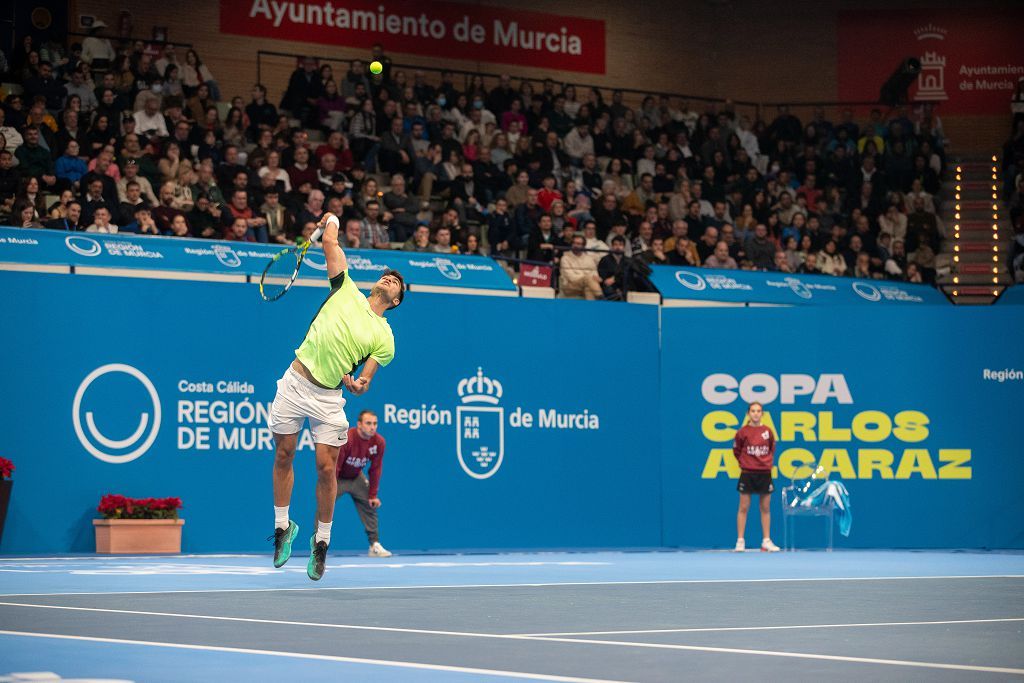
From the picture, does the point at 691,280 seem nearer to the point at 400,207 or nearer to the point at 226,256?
the point at 400,207

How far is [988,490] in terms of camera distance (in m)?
20.4

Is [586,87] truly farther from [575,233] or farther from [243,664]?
[243,664]

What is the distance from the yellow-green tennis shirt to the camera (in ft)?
36.7

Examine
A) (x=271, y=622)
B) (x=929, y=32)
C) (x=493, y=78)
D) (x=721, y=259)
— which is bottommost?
(x=271, y=622)

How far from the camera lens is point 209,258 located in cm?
1781

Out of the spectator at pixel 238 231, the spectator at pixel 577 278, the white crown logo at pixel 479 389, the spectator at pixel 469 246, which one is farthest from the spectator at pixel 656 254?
the spectator at pixel 238 231

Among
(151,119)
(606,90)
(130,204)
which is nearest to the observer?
(130,204)

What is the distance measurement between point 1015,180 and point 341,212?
14308mm

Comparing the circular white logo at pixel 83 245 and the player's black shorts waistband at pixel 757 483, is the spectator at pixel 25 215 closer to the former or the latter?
the circular white logo at pixel 83 245

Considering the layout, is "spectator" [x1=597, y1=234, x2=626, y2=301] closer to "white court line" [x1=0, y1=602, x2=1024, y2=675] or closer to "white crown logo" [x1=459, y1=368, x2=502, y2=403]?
"white crown logo" [x1=459, y1=368, x2=502, y2=403]

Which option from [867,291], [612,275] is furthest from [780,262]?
[612,275]

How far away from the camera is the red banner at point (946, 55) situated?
33.6m

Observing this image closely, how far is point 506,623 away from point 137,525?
934 cm

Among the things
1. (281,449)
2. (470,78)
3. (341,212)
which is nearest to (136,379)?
(341,212)
